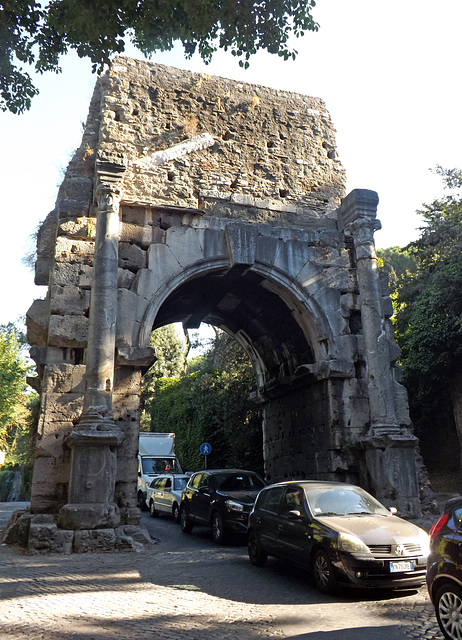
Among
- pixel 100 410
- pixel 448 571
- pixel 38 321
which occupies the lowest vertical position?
pixel 448 571

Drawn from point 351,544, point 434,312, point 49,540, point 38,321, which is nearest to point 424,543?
point 351,544

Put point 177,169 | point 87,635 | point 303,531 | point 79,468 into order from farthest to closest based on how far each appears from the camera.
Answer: point 177,169 < point 79,468 < point 303,531 < point 87,635

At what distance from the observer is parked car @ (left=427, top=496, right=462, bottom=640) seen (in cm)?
418

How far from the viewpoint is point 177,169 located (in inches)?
472

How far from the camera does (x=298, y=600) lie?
5727 mm

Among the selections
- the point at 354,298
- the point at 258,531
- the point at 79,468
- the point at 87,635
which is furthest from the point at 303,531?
the point at 354,298

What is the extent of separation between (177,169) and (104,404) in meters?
5.49

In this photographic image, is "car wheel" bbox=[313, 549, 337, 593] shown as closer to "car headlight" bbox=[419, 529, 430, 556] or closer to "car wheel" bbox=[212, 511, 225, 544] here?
"car headlight" bbox=[419, 529, 430, 556]

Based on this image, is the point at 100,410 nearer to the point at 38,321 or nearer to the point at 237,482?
the point at 38,321

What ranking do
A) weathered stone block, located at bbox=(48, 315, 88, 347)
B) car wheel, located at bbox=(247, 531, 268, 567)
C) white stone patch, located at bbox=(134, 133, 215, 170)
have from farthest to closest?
white stone patch, located at bbox=(134, 133, 215, 170), weathered stone block, located at bbox=(48, 315, 88, 347), car wheel, located at bbox=(247, 531, 268, 567)

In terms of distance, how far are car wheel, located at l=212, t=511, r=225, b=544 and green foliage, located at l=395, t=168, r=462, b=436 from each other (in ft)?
34.3

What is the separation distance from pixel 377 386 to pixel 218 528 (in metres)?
4.17

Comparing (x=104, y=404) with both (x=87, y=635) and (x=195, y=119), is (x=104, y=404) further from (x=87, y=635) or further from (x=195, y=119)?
(x=195, y=119)

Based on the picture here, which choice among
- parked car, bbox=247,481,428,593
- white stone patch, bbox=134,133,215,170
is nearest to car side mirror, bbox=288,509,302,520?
parked car, bbox=247,481,428,593
